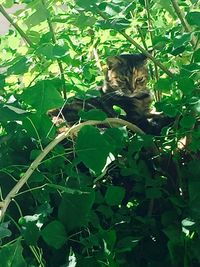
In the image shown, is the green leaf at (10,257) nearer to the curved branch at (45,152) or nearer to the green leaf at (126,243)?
the curved branch at (45,152)

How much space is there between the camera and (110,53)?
1.63 m

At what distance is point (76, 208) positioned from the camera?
851 millimetres

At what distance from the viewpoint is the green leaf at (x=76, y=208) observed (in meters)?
0.84

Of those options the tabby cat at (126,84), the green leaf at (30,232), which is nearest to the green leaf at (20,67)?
the green leaf at (30,232)

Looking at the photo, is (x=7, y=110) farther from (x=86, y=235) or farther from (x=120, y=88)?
(x=120, y=88)

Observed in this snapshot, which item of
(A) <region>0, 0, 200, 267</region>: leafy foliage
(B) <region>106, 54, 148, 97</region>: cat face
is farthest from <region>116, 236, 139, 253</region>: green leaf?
(B) <region>106, 54, 148, 97</region>: cat face

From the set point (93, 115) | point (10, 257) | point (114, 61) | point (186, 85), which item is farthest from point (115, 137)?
point (114, 61)

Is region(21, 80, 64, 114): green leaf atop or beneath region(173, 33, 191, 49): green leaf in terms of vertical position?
atop

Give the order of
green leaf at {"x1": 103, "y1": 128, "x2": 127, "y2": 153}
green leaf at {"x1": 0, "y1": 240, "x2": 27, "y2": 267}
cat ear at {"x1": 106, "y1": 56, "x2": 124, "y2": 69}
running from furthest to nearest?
1. cat ear at {"x1": 106, "y1": 56, "x2": 124, "y2": 69}
2. green leaf at {"x1": 103, "y1": 128, "x2": 127, "y2": 153}
3. green leaf at {"x1": 0, "y1": 240, "x2": 27, "y2": 267}

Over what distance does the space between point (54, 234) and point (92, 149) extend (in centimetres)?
16

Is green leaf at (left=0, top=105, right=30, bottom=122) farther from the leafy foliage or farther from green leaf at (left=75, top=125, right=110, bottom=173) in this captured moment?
green leaf at (left=75, top=125, right=110, bottom=173)

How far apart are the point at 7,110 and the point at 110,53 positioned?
91 centimetres

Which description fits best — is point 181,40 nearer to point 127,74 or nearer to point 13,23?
point 13,23

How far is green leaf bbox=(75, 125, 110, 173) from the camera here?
809 millimetres
